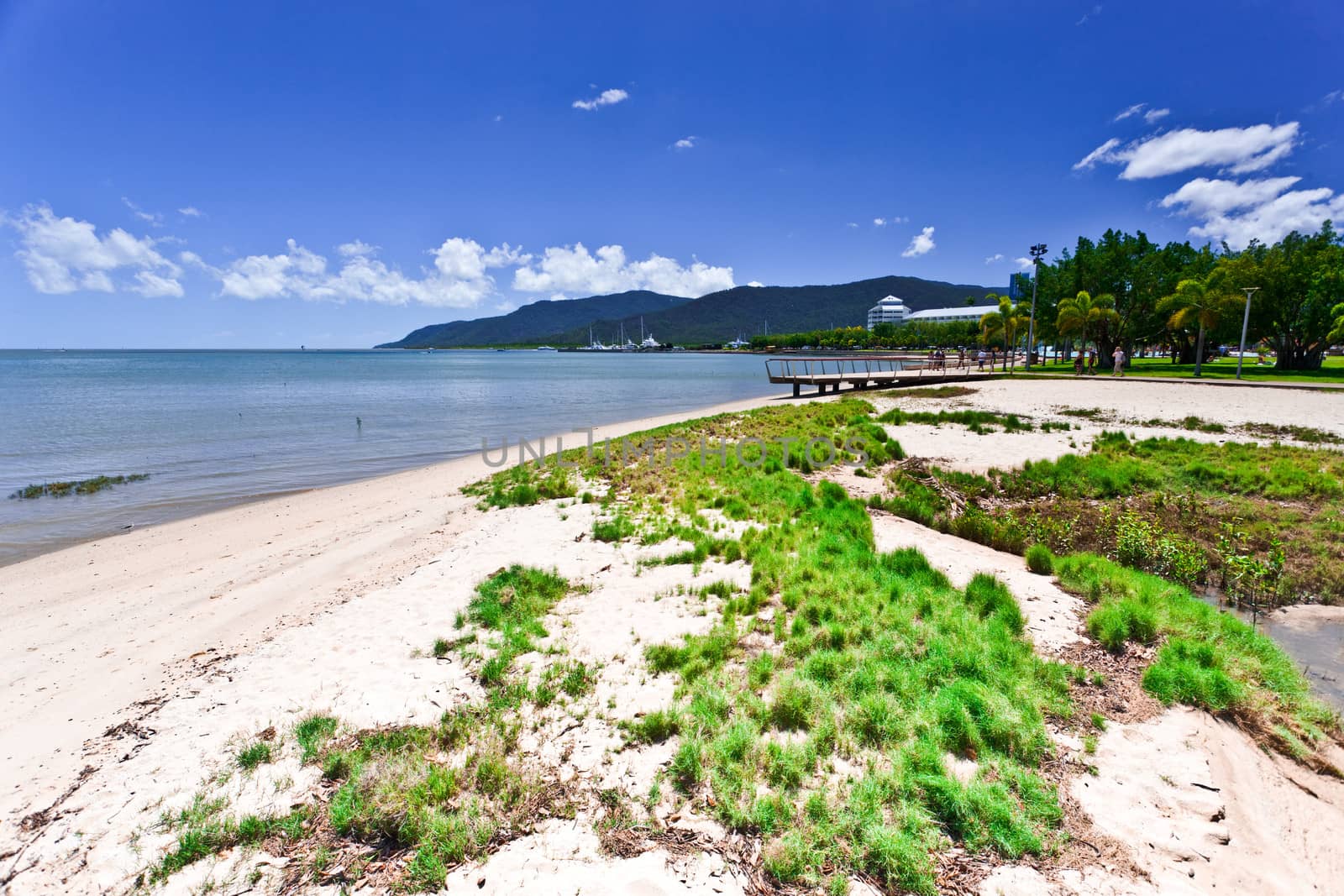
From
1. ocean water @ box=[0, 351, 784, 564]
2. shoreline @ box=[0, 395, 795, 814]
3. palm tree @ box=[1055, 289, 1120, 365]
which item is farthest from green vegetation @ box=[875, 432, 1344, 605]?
palm tree @ box=[1055, 289, 1120, 365]

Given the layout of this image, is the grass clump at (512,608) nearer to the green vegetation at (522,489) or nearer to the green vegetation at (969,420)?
the green vegetation at (522,489)

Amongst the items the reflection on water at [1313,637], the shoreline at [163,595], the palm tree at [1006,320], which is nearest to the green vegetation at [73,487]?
the shoreline at [163,595]

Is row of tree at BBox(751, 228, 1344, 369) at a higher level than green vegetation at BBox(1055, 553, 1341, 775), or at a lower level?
higher

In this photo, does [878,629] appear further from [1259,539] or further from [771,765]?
[1259,539]

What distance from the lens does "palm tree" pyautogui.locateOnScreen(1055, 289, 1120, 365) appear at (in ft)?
157

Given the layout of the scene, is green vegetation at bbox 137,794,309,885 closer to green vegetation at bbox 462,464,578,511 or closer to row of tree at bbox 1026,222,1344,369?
green vegetation at bbox 462,464,578,511

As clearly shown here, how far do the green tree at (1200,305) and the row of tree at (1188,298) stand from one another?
77 millimetres

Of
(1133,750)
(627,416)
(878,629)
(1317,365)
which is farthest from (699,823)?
(1317,365)

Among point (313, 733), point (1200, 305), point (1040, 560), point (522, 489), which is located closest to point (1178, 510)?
point (1040, 560)

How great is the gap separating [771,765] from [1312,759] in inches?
165

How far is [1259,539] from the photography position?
9078 mm

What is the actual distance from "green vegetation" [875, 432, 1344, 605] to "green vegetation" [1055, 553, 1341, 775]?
2082mm

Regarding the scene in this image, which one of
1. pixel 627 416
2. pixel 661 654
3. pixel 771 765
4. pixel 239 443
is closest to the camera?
pixel 771 765

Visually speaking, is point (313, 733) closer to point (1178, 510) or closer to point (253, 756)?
point (253, 756)
